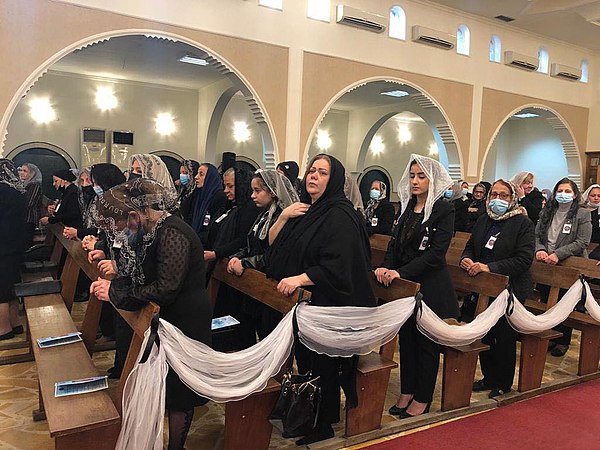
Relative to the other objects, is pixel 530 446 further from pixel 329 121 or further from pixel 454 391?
pixel 329 121

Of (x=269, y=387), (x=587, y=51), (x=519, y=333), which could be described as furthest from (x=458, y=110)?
(x=269, y=387)

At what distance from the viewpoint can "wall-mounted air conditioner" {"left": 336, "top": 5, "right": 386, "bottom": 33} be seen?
7.77 metres

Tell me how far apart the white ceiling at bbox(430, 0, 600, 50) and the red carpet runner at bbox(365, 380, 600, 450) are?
729 cm

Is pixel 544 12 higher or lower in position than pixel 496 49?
higher

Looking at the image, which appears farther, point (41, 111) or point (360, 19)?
point (41, 111)

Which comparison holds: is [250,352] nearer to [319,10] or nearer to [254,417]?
[254,417]

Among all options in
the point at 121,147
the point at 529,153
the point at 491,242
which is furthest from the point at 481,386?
the point at 529,153

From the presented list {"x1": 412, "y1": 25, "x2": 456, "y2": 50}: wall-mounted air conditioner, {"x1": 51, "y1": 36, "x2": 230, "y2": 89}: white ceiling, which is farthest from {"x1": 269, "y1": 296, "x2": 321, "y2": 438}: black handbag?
{"x1": 412, "y1": 25, "x2": 456, "y2": 50}: wall-mounted air conditioner

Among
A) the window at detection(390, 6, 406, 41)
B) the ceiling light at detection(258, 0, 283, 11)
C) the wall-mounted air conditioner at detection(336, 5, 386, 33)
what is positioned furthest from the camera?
the window at detection(390, 6, 406, 41)

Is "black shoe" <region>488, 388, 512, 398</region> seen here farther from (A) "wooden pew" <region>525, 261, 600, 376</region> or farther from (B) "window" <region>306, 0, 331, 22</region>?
(B) "window" <region>306, 0, 331, 22</region>

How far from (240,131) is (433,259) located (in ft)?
34.3

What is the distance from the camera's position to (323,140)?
14.5 metres

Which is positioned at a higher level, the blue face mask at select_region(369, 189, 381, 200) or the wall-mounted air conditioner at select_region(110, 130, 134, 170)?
the wall-mounted air conditioner at select_region(110, 130, 134, 170)

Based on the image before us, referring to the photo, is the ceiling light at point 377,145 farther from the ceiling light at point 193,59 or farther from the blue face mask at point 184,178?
the blue face mask at point 184,178
